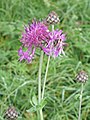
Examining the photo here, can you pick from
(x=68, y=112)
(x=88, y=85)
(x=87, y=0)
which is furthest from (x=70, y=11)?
(x=68, y=112)

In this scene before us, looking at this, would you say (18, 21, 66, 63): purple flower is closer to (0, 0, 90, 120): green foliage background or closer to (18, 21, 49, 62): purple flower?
(18, 21, 49, 62): purple flower

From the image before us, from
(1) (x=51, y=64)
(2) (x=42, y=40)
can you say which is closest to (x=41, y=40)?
(2) (x=42, y=40)

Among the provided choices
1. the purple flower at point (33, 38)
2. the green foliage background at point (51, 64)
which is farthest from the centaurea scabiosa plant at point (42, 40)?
the green foliage background at point (51, 64)

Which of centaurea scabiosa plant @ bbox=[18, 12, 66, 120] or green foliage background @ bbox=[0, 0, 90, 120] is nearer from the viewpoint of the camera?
centaurea scabiosa plant @ bbox=[18, 12, 66, 120]

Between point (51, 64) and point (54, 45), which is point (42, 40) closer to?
point (54, 45)

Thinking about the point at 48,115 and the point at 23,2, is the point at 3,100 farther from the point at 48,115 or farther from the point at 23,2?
the point at 23,2

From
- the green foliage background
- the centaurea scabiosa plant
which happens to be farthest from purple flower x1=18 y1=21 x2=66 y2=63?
the green foliage background
